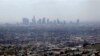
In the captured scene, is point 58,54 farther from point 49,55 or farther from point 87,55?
point 87,55

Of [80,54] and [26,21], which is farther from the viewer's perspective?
[26,21]

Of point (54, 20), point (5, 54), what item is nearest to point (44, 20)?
point (54, 20)

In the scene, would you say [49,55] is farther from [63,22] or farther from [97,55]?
[63,22]

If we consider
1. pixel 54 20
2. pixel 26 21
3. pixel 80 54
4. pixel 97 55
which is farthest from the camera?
pixel 26 21

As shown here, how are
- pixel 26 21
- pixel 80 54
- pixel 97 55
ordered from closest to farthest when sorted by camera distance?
pixel 97 55
pixel 80 54
pixel 26 21

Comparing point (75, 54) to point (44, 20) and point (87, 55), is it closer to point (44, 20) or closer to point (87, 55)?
point (87, 55)

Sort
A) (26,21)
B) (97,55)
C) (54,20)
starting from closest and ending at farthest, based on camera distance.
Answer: (97,55) < (54,20) < (26,21)

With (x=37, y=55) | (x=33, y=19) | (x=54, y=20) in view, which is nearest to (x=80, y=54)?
(x=37, y=55)

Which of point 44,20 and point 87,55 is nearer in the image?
point 87,55
